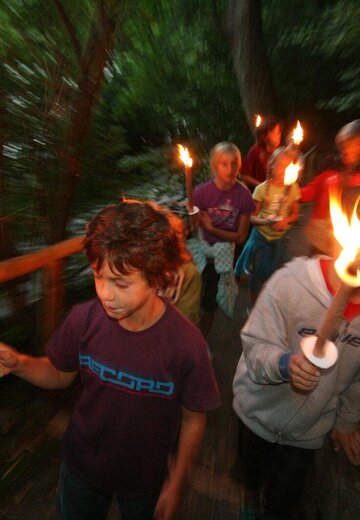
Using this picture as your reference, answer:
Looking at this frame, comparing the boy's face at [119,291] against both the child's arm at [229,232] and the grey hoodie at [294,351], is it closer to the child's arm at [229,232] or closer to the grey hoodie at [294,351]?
the grey hoodie at [294,351]

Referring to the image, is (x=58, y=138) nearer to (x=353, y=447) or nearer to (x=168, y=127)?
(x=353, y=447)

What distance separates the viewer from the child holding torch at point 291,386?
186 cm

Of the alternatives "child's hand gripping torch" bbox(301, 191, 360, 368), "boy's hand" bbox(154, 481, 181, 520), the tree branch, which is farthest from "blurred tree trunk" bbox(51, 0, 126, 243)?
"child's hand gripping torch" bbox(301, 191, 360, 368)

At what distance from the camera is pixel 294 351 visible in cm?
197

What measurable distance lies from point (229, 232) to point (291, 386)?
7.84ft

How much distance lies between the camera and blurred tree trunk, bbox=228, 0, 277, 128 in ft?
34.8

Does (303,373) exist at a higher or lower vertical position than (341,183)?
lower

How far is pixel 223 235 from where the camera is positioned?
4.12m

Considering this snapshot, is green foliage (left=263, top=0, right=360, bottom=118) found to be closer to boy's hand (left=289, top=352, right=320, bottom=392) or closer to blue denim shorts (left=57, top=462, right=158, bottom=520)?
boy's hand (left=289, top=352, right=320, bottom=392)

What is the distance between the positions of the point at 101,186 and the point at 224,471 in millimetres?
3783

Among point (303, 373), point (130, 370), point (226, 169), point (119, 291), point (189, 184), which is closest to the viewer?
point (303, 373)

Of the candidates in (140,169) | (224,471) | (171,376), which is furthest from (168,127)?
(171,376)

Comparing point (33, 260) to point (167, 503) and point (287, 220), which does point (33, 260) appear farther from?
point (287, 220)

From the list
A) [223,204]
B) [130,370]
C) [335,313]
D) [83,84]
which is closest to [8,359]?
[130,370]
